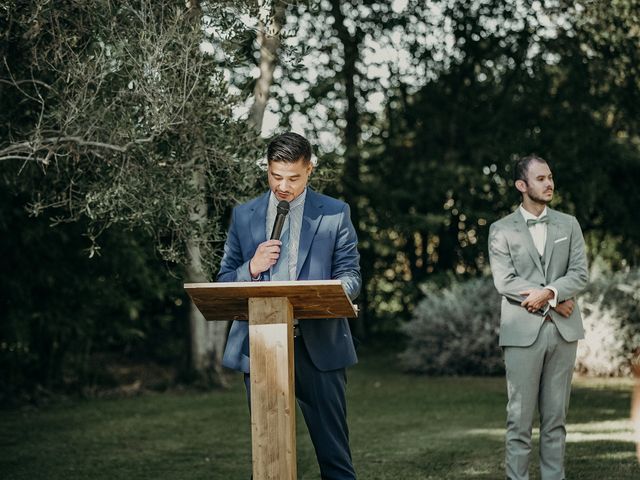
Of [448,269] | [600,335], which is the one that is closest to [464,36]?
[448,269]

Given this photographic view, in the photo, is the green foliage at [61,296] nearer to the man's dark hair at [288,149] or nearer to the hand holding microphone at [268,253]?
the man's dark hair at [288,149]

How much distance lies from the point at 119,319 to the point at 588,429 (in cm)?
706

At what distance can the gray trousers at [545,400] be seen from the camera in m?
5.45

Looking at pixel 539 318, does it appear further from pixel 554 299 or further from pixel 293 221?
pixel 293 221

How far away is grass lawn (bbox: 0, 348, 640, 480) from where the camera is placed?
23.0ft

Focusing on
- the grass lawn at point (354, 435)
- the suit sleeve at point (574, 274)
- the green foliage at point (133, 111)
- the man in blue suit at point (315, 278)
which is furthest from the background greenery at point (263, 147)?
the suit sleeve at point (574, 274)

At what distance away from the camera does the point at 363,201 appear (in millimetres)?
17812

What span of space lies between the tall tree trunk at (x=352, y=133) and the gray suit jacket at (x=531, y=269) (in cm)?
1099

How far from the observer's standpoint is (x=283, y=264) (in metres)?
4.32

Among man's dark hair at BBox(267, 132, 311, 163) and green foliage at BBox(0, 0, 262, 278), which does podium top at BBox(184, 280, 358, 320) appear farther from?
green foliage at BBox(0, 0, 262, 278)

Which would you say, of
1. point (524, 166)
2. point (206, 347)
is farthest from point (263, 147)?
point (206, 347)

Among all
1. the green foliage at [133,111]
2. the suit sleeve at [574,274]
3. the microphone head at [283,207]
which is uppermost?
the green foliage at [133,111]

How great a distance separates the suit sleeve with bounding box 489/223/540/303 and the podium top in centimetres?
179

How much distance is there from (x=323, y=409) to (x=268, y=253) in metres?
0.88
